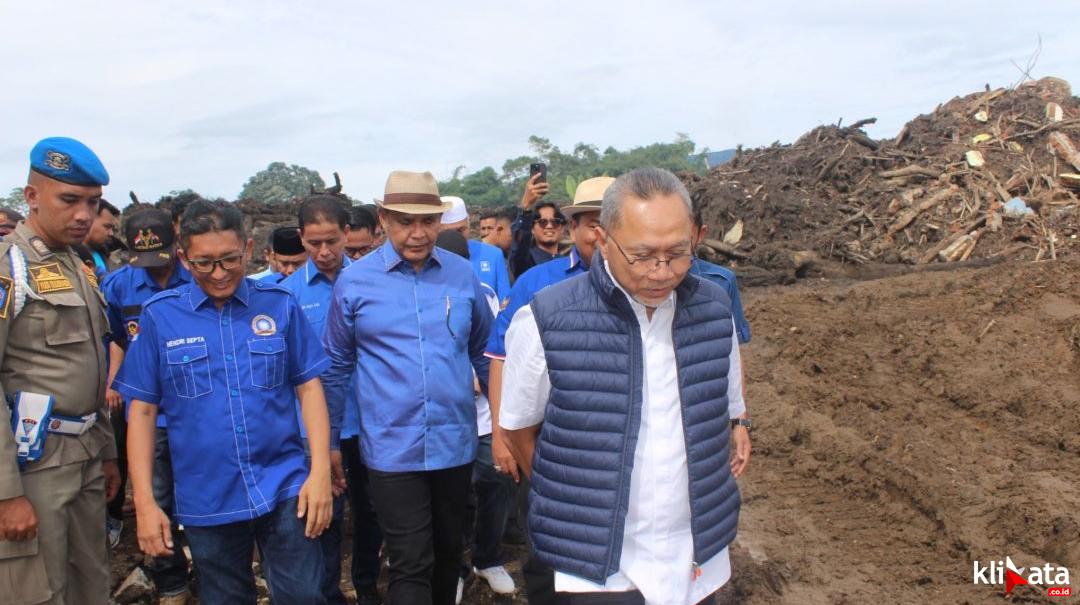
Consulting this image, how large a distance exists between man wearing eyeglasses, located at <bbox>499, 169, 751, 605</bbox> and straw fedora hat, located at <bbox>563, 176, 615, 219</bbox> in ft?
3.54

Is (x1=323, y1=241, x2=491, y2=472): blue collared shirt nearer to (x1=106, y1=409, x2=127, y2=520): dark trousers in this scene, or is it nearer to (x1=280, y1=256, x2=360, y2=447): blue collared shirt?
(x1=280, y1=256, x2=360, y2=447): blue collared shirt

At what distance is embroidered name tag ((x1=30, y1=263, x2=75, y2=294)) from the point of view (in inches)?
101

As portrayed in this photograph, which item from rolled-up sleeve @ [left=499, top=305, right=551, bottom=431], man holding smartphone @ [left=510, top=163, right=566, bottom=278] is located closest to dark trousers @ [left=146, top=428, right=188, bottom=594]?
rolled-up sleeve @ [left=499, top=305, right=551, bottom=431]

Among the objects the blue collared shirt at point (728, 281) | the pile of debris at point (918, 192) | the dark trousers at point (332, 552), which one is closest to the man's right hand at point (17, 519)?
the dark trousers at point (332, 552)

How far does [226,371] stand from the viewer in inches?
107

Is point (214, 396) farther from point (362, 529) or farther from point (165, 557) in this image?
point (165, 557)

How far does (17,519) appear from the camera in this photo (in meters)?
2.34

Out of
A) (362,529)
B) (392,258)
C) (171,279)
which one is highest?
(392,258)

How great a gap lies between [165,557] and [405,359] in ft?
6.27

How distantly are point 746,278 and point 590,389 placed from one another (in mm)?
11092

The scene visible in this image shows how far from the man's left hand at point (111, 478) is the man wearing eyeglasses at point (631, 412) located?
5.55 ft

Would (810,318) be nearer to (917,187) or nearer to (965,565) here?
(965,565)

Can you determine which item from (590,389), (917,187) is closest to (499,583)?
(590,389)

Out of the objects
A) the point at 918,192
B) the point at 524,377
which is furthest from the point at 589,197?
the point at 918,192
